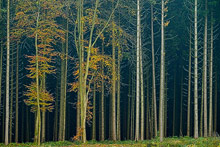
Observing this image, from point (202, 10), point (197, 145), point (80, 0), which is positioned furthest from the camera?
point (202, 10)

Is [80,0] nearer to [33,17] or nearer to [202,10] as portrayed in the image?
[33,17]

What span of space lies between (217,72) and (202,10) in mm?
9322

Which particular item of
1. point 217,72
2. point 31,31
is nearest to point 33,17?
point 31,31

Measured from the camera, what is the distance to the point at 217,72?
31.6 m

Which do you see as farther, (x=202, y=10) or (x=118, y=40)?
(x=202, y=10)

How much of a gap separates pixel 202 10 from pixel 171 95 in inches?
577

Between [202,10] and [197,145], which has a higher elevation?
[202,10]

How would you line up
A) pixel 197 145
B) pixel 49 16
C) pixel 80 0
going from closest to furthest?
pixel 197 145 < pixel 80 0 < pixel 49 16

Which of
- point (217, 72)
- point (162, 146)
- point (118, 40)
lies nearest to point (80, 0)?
point (118, 40)

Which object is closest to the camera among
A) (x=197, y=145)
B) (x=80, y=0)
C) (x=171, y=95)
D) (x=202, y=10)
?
(x=197, y=145)

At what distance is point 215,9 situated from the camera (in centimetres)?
2486

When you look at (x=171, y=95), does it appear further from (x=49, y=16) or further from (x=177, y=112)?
(x=49, y=16)

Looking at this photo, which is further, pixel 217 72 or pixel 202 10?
pixel 217 72

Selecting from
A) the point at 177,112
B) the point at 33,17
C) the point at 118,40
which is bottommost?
the point at 177,112
